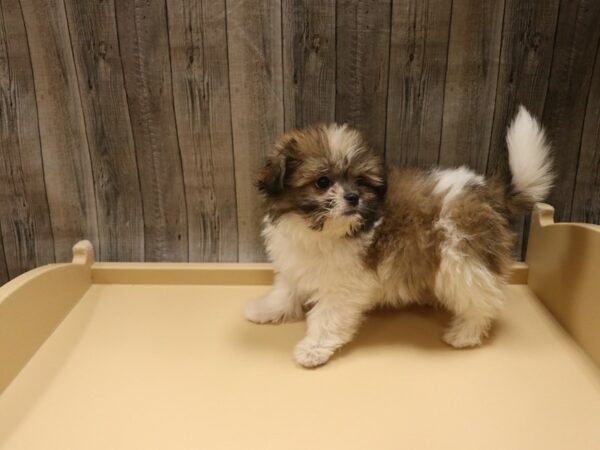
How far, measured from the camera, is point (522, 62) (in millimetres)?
1738

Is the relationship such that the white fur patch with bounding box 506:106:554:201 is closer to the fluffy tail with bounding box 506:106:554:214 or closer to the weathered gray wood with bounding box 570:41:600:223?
the fluffy tail with bounding box 506:106:554:214

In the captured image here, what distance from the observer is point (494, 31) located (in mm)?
1699

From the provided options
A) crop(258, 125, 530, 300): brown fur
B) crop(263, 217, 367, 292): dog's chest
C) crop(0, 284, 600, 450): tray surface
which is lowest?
crop(0, 284, 600, 450): tray surface

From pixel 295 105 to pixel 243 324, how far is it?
2.63 ft

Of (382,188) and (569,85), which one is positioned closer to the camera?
(382,188)

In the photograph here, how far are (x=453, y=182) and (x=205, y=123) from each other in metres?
0.90

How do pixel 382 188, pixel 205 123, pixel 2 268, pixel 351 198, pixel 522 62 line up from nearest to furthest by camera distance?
pixel 351 198 → pixel 382 188 → pixel 522 62 → pixel 205 123 → pixel 2 268

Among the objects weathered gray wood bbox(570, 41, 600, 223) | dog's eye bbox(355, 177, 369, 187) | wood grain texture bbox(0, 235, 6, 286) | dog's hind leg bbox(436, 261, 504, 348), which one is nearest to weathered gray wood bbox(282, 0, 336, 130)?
dog's eye bbox(355, 177, 369, 187)

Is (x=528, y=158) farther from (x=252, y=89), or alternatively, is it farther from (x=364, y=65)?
(x=252, y=89)

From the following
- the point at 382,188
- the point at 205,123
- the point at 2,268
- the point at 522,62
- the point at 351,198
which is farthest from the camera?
the point at 2,268

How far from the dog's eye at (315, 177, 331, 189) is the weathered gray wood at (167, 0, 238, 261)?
570 millimetres

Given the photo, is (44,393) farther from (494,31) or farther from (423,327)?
(494,31)

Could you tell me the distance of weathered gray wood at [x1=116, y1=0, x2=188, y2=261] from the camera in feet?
5.65

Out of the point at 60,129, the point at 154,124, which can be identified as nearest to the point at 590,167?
the point at 154,124
